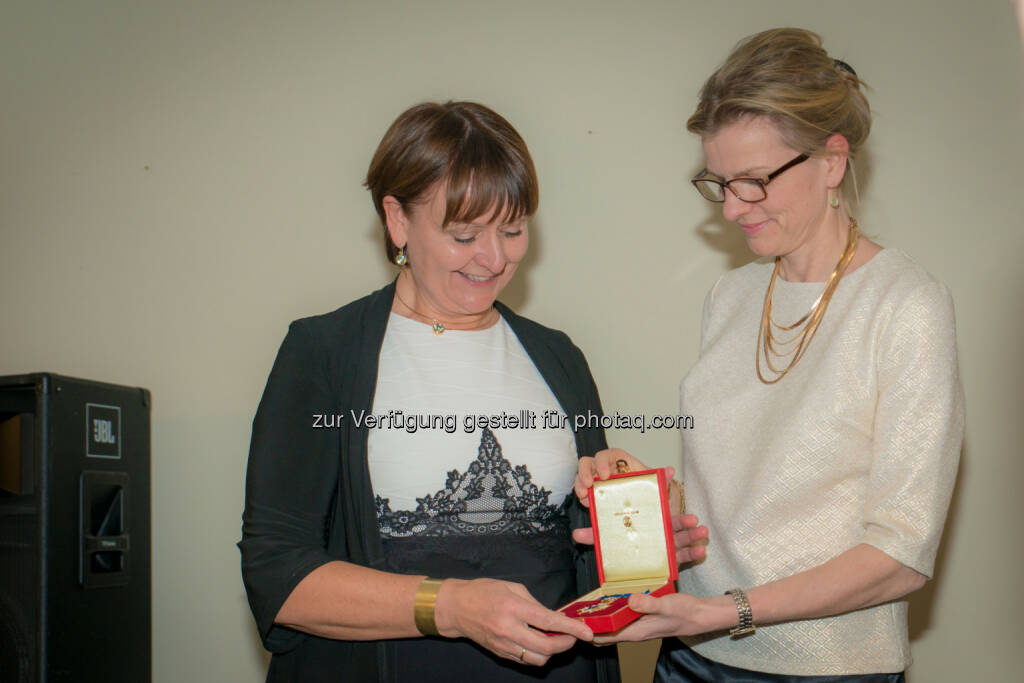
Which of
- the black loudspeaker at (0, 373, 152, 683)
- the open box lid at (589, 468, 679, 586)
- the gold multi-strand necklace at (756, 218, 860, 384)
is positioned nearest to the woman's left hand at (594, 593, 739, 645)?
the open box lid at (589, 468, 679, 586)

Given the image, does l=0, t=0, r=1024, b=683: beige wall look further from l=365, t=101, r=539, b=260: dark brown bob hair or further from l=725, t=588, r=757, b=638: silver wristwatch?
l=725, t=588, r=757, b=638: silver wristwatch

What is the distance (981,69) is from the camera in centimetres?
257

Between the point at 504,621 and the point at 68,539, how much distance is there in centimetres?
127

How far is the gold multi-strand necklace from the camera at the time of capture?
1.64m

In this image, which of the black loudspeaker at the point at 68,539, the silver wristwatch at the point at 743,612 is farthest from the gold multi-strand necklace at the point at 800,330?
the black loudspeaker at the point at 68,539

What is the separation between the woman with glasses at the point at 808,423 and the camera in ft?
4.65

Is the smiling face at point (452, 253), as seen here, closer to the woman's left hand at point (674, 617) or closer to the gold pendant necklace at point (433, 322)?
the gold pendant necklace at point (433, 322)

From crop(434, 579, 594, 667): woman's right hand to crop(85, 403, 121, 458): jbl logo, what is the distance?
120 cm

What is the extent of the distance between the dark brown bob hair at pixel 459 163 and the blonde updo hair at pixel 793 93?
40 centimetres

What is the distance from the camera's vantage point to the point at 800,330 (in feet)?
5.48

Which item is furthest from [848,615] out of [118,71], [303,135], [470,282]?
[118,71]

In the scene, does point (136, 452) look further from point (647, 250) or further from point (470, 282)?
point (647, 250)

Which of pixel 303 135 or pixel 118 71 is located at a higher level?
pixel 118 71

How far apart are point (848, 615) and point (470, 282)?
3.04 ft
